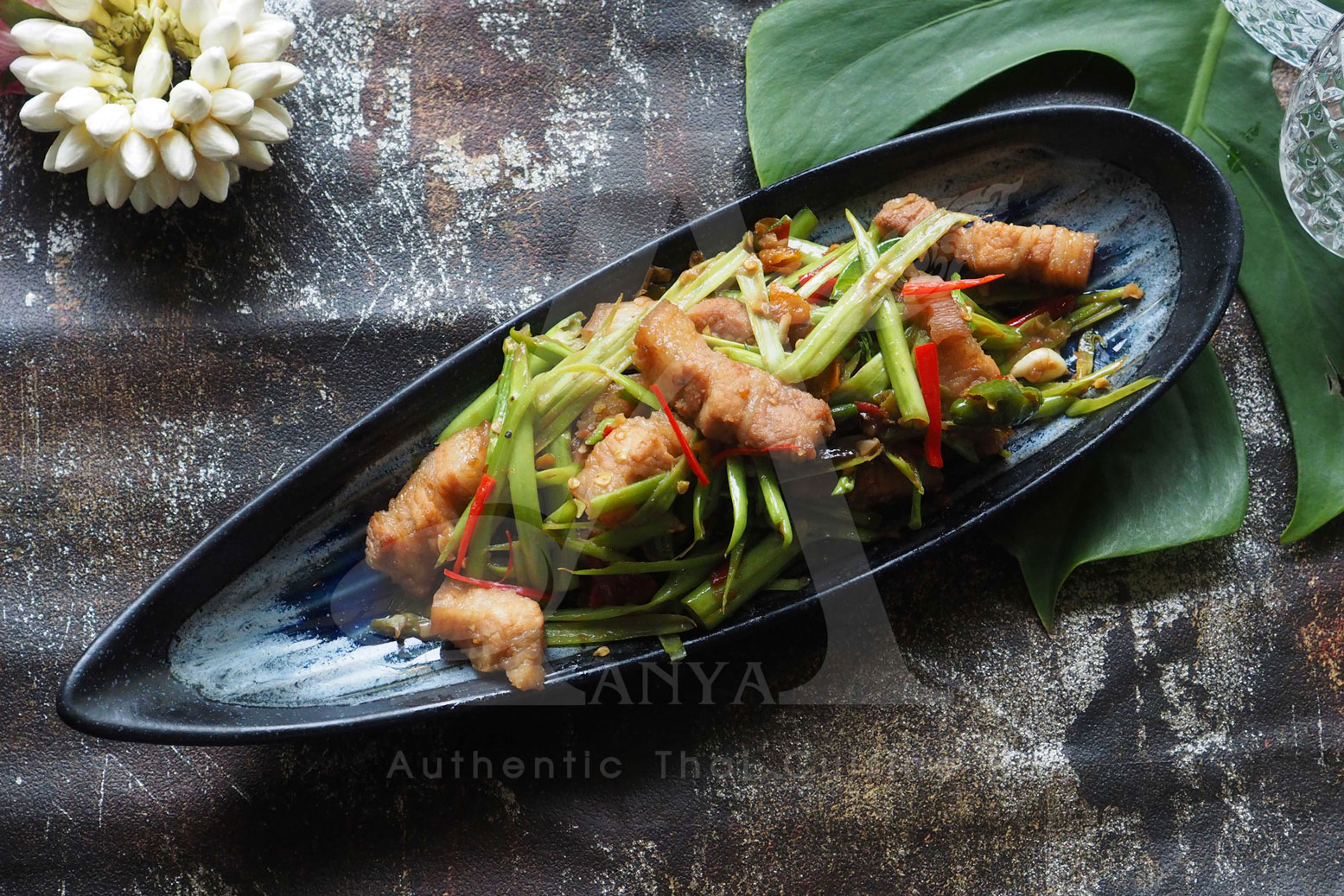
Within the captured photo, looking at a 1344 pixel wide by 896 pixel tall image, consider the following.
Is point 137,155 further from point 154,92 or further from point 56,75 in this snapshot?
point 56,75

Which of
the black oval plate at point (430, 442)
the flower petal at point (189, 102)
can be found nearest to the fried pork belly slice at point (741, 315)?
the black oval plate at point (430, 442)

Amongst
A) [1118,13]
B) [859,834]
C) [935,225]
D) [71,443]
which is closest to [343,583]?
[71,443]

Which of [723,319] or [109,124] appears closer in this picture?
[723,319]

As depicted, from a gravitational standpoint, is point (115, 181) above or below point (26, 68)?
below

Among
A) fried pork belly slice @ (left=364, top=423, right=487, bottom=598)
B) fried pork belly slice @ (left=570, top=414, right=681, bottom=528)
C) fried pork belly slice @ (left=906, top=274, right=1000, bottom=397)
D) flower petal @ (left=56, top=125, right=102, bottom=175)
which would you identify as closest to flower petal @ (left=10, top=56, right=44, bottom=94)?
flower petal @ (left=56, top=125, right=102, bottom=175)

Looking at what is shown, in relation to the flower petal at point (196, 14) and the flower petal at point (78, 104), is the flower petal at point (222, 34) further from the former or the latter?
the flower petal at point (78, 104)

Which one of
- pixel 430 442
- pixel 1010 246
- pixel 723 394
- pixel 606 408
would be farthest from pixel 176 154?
pixel 1010 246

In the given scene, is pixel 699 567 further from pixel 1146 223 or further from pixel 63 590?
pixel 63 590
